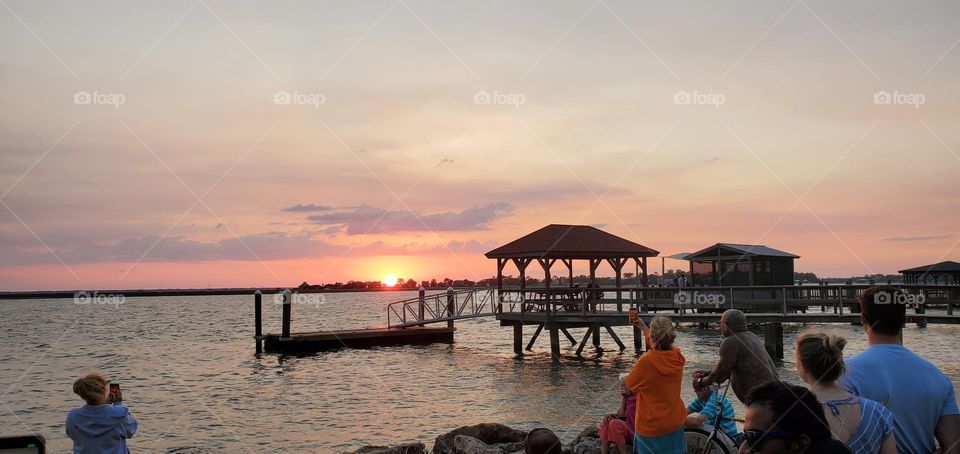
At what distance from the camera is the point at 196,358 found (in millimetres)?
37031

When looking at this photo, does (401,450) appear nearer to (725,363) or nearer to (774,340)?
(725,363)

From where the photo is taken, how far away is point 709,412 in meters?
6.79

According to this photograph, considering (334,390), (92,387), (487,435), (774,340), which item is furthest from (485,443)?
(774,340)

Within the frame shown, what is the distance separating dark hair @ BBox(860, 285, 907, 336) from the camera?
12.6 feet

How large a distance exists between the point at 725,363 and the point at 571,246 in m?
24.1

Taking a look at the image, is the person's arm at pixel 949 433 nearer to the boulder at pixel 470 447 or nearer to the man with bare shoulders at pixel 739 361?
the man with bare shoulders at pixel 739 361

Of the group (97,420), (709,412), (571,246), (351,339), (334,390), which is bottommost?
(334,390)

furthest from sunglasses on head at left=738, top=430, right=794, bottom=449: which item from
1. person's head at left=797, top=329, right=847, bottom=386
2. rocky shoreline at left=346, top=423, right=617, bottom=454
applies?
rocky shoreline at left=346, top=423, right=617, bottom=454

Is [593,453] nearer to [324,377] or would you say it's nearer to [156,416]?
[156,416]

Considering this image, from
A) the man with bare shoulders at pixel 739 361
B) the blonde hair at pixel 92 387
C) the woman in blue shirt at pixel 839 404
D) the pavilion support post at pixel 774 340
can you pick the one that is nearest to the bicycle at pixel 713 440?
the man with bare shoulders at pixel 739 361

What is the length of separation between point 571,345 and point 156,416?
22.1m

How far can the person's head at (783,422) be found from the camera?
105 inches

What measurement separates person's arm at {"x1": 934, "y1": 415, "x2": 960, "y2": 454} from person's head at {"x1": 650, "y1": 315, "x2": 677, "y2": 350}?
2.22 metres

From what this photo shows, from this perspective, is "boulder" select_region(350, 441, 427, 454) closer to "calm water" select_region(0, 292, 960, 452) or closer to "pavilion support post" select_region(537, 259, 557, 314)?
"calm water" select_region(0, 292, 960, 452)
